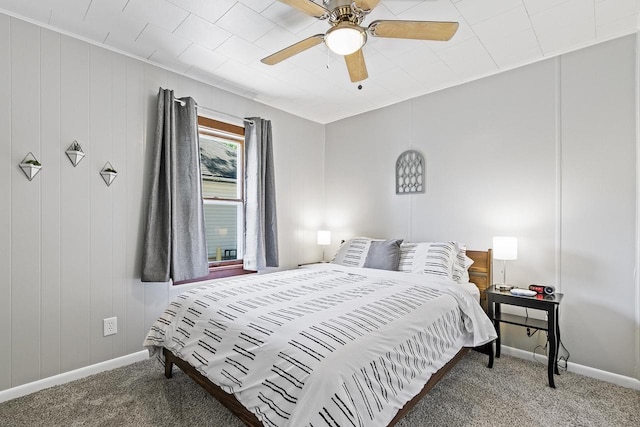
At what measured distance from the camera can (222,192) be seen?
3.47 m

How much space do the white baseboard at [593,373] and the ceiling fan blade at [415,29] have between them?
8.66 ft

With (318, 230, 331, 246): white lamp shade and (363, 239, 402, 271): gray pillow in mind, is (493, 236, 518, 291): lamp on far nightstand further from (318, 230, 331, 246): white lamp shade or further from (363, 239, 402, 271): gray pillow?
(318, 230, 331, 246): white lamp shade

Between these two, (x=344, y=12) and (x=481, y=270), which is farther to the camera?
(x=481, y=270)

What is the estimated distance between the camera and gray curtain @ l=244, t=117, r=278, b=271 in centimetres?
346

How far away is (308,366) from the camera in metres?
1.31

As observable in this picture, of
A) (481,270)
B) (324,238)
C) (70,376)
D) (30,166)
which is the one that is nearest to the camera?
(30,166)

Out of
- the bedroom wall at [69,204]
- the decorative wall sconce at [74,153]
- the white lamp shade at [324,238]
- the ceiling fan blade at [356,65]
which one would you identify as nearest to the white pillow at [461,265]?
the white lamp shade at [324,238]

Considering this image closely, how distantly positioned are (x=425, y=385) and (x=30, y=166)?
2.96 meters

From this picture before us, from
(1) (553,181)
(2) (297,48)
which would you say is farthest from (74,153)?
(1) (553,181)

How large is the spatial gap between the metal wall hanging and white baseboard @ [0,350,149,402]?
306 centimetres

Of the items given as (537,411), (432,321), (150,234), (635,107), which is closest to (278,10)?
(150,234)

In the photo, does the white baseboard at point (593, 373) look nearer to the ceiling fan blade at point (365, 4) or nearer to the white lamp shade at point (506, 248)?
the white lamp shade at point (506, 248)

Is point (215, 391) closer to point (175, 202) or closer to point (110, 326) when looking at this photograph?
point (110, 326)

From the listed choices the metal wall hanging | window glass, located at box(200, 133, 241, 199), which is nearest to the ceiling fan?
the metal wall hanging
